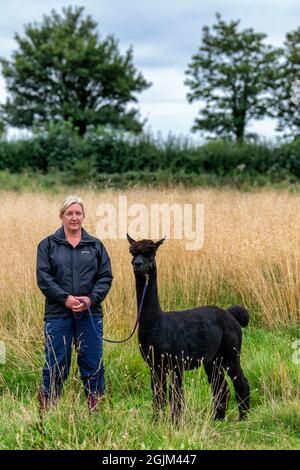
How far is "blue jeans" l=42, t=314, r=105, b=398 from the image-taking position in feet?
17.3

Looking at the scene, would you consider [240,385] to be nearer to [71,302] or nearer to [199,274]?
[71,302]

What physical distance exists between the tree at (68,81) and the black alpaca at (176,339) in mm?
30636

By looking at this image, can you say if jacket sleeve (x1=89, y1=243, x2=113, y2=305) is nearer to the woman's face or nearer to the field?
the woman's face

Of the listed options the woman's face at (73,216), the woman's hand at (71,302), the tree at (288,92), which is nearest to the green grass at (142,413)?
the woman's hand at (71,302)

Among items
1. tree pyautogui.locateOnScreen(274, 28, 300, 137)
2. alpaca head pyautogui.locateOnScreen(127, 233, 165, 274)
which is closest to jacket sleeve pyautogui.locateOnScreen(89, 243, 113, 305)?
alpaca head pyautogui.locateOnScreen(127, 233, 165, 274)

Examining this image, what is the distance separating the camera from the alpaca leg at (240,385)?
18.1 ft

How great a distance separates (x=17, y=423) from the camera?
189 inches

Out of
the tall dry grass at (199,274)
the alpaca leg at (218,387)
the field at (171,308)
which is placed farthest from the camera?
the tall dry grass at (199,274)

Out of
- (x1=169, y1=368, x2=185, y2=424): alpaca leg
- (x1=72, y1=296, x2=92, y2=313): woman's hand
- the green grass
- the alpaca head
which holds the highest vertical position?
the alpaca head

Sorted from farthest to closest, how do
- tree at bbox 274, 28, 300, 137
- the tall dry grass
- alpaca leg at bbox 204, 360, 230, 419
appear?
tree at bbox 274, 28, 300, 137, the tall dry grass, alpaca leg at bbox 204, 360, 230, 419

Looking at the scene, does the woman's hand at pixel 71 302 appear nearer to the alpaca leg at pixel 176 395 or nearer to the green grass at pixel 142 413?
the green grass at pixel 142 413

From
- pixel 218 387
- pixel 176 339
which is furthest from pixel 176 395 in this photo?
pixel 218 387

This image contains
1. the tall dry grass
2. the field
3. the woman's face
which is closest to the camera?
the field
